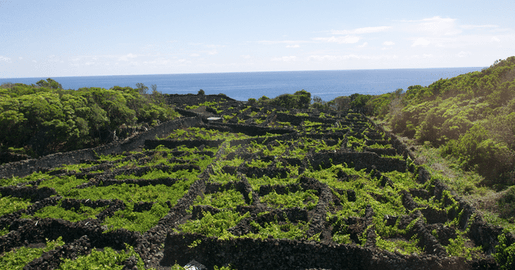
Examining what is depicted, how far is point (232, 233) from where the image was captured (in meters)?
16.3

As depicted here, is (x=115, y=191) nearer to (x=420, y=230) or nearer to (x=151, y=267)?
(x=151, y=267)

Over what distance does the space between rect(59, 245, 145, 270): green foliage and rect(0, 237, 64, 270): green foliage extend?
191 cm

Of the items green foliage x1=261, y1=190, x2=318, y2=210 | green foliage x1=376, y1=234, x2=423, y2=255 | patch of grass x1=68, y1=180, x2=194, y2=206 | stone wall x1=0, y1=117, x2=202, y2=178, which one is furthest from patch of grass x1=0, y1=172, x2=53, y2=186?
green foliage x1=376, y1=234, x2=423, y2=255

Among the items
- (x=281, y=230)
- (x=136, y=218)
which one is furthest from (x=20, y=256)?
(x=281, y=230)

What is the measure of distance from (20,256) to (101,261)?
508cm

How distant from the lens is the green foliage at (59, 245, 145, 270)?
14.4m

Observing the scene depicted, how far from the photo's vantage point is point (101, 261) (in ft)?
48.1

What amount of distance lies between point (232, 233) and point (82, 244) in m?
9.21

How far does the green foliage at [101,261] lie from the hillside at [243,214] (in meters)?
0.06

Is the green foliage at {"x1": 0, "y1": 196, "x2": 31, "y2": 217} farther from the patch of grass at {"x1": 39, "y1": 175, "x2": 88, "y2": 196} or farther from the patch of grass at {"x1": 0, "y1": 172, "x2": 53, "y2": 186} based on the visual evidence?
the patch of grass at {"x1": 0, "y1": 172, "x2": 53, "y2": 186}

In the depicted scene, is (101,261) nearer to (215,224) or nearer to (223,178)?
(215,224)

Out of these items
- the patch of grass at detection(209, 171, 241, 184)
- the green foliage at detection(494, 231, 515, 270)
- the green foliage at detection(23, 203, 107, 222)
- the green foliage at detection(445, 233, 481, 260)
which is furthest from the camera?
the patch of grass at detection(209, 171, 241, 184)

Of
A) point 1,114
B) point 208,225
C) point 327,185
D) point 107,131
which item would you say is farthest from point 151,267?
point 107,131

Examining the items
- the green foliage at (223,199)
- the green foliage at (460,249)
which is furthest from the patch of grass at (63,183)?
the green foliage at (460,249)
